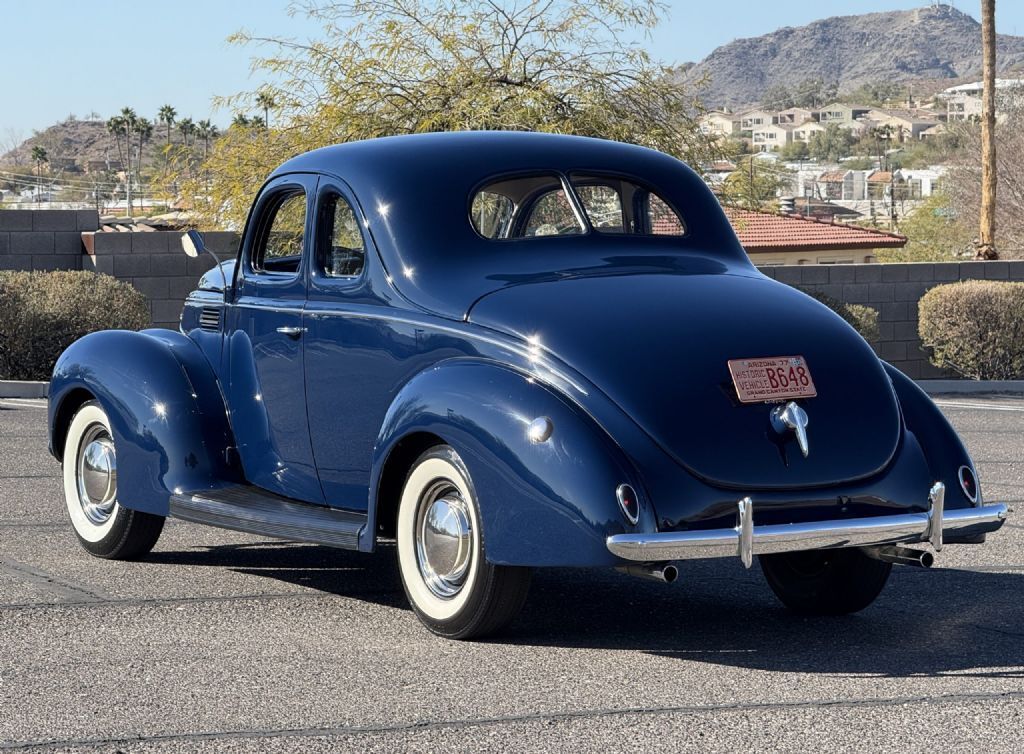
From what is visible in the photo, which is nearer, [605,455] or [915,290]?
[605,455]

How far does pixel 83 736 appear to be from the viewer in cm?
500

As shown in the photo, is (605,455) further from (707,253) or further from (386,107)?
(386,107)

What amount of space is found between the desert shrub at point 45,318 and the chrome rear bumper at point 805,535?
13.0 m

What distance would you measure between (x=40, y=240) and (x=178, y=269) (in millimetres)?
2276

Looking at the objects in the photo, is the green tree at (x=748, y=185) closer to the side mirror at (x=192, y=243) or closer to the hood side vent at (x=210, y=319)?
the side mirror at (x=192, y=243)

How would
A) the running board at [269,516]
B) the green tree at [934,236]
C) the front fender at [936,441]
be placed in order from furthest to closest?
the green tree at [934,236], the running board at [269,516], the front fender at [936,441]

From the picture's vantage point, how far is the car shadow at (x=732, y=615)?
616 cm

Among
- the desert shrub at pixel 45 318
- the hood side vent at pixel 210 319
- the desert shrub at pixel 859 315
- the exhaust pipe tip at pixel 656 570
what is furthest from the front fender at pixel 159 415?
the desert shrub at pixel 859 315

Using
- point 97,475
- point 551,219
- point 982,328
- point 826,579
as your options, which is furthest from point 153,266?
point 826,579

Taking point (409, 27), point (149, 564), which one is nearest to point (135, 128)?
point (409, 27)

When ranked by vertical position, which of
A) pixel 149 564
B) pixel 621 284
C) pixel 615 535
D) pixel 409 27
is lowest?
pixel 149 564

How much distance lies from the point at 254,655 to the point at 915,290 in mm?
17490

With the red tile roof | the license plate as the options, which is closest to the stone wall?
the license plate

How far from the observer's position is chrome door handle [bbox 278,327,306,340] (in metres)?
7.29
